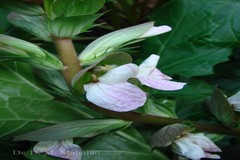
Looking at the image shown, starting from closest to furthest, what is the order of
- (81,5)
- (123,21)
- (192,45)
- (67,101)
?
(81,5), (67,101), (192,45), (123,21)

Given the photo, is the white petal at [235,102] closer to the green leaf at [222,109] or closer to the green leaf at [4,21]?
the green leaf at [222,109]

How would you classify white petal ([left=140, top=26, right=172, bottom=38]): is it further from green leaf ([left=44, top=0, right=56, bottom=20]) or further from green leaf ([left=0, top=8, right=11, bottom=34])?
green leaf ([left=0, top=8, right=11, bottom=34])

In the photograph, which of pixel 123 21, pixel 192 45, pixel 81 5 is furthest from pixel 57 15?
pixel 123 21

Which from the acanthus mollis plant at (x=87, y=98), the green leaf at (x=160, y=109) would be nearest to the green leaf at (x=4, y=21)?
the acanthus mollis plant at (x=87, y=98)

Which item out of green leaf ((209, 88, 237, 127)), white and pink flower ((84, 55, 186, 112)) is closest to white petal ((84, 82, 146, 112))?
white and pink flower ((84, 55, 186, 112))

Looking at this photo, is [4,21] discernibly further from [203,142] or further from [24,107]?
[203,142]

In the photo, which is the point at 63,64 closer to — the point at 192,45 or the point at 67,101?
the point at 67,101
